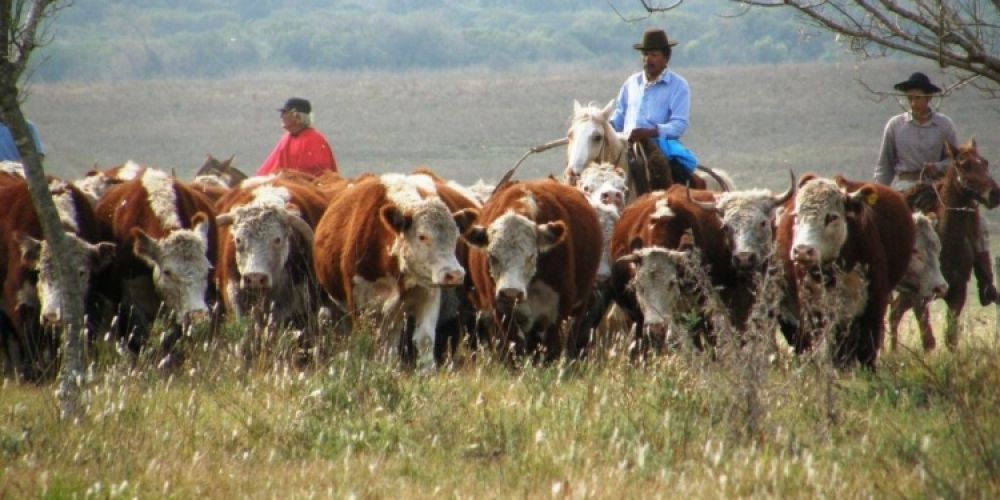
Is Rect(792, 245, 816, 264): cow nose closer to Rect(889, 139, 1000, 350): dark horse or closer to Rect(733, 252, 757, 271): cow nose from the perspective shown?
Rect(733, 252, 757, 271): cow nose

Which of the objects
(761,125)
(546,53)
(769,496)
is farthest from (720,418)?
(546,53)

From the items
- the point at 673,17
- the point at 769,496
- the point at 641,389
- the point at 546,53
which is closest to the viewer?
the point at 769,496

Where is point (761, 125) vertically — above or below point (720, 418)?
below

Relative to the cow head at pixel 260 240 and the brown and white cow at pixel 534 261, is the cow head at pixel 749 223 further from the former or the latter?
the cow head at pixel 260 240

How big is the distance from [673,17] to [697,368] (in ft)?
287

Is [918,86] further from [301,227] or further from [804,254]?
[301,227]

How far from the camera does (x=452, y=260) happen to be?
10.2 metres

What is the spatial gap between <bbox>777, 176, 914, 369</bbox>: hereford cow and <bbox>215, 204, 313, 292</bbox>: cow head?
3.34 metres

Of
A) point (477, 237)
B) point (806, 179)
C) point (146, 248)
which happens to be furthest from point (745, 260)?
point (146, 248)

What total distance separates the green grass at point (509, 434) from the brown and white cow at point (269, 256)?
6.06 ft

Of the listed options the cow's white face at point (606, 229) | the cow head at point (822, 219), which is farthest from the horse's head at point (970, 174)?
the cow head at point (822, 219)

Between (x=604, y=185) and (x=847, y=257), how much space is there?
3022mm

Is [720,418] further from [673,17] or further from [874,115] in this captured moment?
[673,17]

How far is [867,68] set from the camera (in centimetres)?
6612
